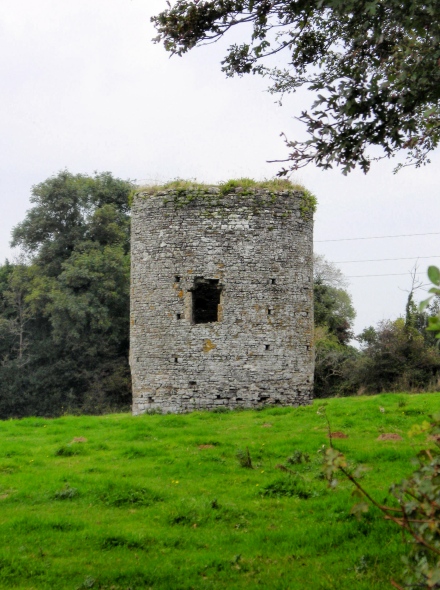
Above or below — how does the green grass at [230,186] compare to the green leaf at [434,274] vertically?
above

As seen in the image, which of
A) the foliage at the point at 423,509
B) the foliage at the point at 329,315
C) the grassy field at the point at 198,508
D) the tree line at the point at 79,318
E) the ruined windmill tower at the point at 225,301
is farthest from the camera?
the foliage at the point at 329,315

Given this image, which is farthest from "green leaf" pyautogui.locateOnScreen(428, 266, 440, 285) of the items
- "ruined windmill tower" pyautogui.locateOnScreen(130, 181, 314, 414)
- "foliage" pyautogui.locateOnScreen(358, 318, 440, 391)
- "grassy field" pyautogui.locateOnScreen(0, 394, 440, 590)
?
"foliage" pyautogui.locateOnScreen(358, 318, 440, 391)

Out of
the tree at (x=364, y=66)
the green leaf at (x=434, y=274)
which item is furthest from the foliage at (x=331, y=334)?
the green leaf at (x=434, y=274)

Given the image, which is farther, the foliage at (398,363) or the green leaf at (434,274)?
the foliage at (398,363)

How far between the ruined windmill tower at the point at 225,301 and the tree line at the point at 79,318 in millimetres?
9639

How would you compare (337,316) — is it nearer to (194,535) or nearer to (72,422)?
(72,422)

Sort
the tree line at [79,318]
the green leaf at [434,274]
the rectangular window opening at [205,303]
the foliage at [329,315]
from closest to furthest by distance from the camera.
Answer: the green leaf at [434,274]
the rectangular window opening at [205,303]
the tree line at [79,318]
the foliage at [329,315]

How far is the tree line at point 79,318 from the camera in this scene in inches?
1064

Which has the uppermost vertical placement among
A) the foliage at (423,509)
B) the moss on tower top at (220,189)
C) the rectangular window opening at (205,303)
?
the moss on tower top at (220,189)

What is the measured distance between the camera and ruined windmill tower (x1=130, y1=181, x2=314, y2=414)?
15.1m

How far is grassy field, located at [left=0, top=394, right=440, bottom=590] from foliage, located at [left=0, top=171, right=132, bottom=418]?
568 inches

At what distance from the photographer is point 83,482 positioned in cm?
920

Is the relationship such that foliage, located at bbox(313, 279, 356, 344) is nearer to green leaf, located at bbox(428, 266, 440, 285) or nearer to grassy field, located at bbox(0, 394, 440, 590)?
grassy field, located at bbox(0, 394, 440, 590)

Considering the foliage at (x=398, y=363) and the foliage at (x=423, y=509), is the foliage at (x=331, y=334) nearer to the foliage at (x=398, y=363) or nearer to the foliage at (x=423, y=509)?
the foliage at (x=398, y=363)
